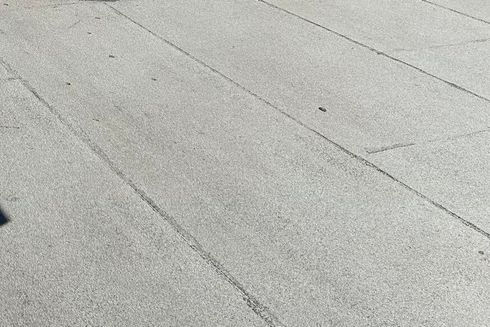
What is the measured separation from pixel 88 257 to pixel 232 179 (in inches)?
60.3

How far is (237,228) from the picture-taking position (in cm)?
559

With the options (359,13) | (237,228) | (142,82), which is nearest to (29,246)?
(237,228)

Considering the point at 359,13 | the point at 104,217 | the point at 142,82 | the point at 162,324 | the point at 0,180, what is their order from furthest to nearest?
the point at 359,13 → the point at 142,82 → the point at 0,180 → the point at 104,217 → the point at 162,324

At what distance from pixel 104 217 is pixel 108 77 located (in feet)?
9.26

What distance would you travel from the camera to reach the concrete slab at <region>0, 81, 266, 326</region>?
4.61 m

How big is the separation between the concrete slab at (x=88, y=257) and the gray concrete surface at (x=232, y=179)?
13 millimetres

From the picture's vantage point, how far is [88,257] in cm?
510

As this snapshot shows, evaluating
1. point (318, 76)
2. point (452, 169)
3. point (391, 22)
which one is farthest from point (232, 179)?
point (391, 22)

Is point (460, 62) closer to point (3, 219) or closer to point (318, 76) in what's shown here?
point (318, 76)

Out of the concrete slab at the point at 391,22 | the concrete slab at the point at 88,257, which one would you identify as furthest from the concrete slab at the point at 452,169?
the concrete slab at the point at 391,22

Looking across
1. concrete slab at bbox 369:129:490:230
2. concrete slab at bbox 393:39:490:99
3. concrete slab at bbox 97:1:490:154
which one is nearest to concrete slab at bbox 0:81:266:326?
concrete slab at bbox 369:129:490:230

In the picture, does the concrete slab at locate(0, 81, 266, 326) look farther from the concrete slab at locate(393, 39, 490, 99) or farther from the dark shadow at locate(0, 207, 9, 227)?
the concrete slab at locate(393, 39, 490, 99)

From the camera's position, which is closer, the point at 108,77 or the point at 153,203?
the point at 153,203

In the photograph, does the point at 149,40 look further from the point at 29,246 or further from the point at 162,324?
the point at 162,324
